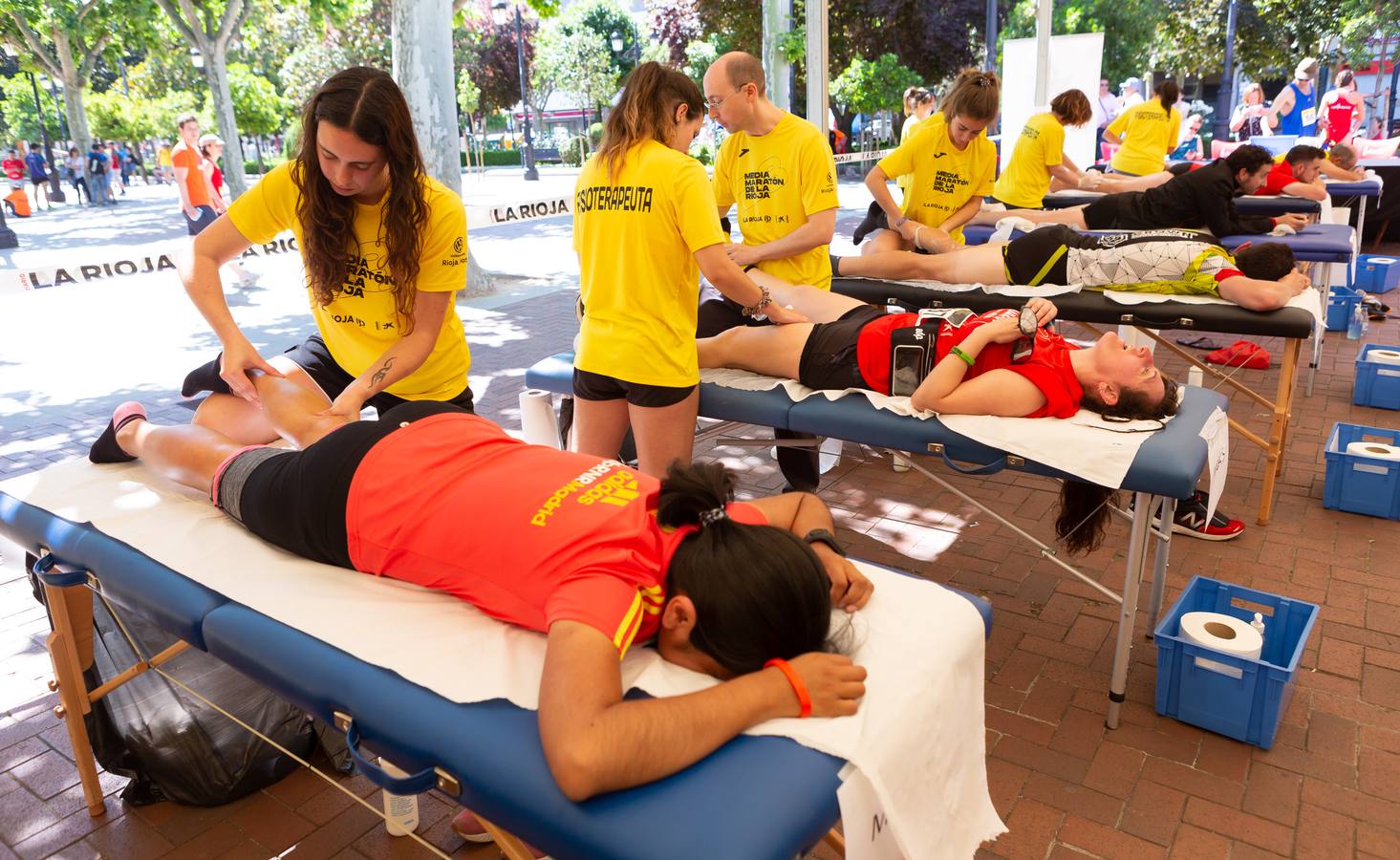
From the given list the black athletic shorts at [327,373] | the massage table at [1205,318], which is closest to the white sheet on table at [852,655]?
the black athletic shorts at [327,373]

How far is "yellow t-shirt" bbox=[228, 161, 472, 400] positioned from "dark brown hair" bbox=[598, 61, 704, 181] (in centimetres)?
41

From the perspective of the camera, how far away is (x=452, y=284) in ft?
7.22

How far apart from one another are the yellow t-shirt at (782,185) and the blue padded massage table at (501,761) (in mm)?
1906

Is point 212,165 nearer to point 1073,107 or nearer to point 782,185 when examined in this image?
point 782,185

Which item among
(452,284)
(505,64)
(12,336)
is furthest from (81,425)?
(505,64)

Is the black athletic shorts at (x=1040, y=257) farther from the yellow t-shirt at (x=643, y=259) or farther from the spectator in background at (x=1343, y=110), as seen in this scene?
the spectator in background at (x=1343, y=110)

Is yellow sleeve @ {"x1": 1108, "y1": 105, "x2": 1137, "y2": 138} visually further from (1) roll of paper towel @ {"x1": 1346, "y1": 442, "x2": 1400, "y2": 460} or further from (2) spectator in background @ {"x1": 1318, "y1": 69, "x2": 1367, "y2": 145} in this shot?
(1) roll of paper towel @ {"x1": 1346, "y1": 442, "x2": 1400, "y2": 460}

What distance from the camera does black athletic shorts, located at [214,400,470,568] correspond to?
1.68m

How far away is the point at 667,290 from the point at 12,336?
7206 millimetres

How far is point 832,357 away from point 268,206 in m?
1.62

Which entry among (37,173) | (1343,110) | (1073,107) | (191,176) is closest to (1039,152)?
(1073,107)

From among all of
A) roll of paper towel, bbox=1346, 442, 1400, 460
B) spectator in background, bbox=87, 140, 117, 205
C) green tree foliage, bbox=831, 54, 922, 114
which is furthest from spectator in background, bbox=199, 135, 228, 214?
spectator in background, bbox=87, 140, 117, 205

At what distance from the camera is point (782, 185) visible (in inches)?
122

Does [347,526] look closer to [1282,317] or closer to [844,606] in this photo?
[844,606]
